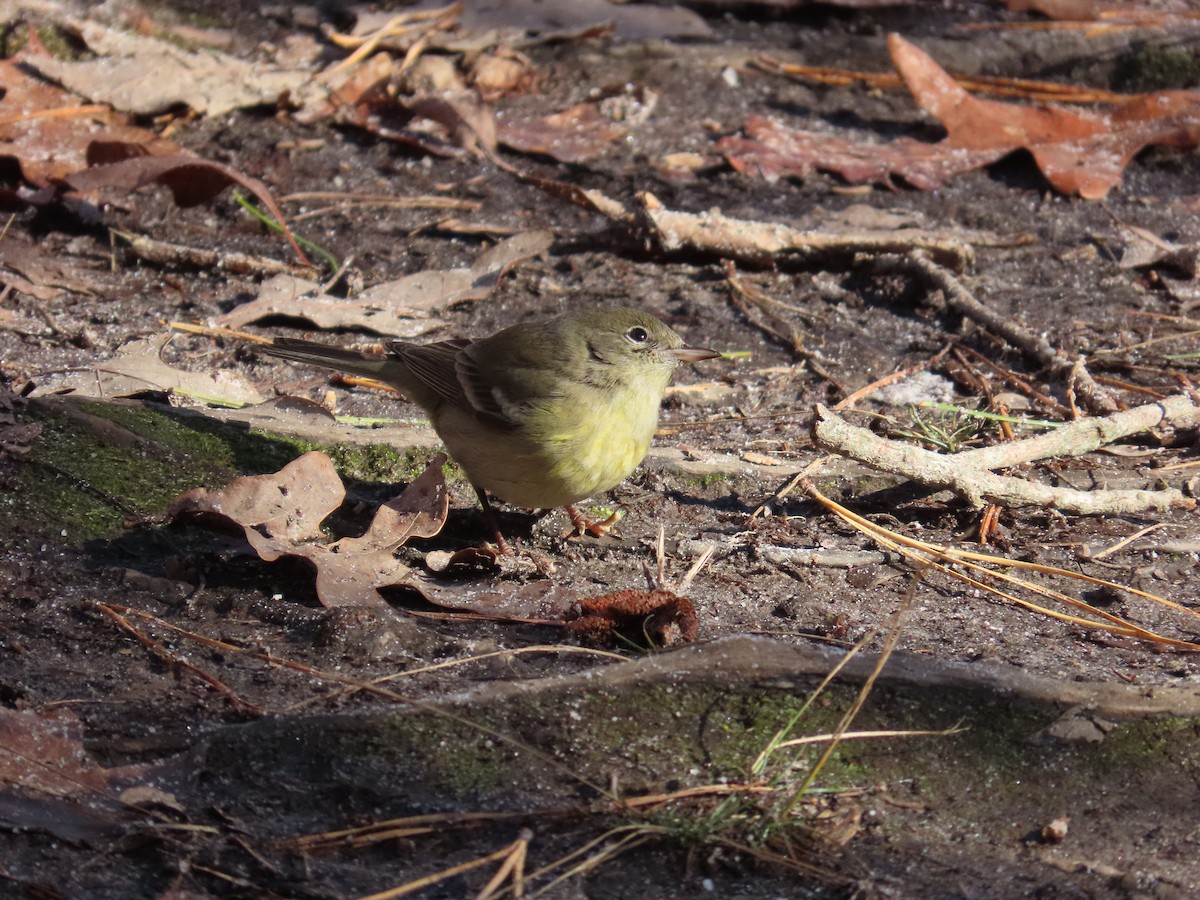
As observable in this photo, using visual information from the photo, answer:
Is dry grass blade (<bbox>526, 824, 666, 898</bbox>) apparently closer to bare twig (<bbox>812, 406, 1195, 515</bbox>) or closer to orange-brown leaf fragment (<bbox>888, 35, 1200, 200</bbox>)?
bare twig (<bbox>812, 406, 1195, 515</bbox>)

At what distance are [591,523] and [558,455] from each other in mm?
294

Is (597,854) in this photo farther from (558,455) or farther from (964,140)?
(964,140)

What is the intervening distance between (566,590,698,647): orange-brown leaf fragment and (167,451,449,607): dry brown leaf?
64 cm

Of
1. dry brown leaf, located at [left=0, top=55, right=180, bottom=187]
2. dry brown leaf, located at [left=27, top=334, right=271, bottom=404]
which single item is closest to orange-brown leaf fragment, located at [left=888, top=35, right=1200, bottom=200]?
dry brown leaf, located at [left=0, top=55, right=180, bottom=187]

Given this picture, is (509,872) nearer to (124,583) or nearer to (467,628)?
(467,628)

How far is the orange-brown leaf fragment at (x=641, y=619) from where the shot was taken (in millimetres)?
3523

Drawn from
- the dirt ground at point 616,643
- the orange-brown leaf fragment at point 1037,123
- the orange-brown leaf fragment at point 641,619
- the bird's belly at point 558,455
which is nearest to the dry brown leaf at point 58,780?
the dirt ground at point 616,643

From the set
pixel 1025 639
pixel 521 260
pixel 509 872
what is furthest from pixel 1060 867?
pixel 521 260

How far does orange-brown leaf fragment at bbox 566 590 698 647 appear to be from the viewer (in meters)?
3.52

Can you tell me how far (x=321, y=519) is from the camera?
4094 millimetres

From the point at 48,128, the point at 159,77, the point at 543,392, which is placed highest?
the point at 159,77

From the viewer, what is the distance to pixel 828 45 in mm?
8898

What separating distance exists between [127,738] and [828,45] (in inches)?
296

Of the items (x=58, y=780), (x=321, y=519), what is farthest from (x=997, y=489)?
(x=58, y=780)
